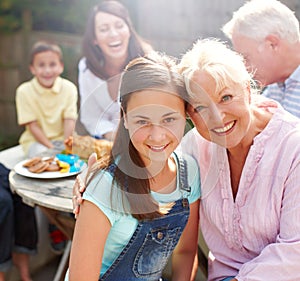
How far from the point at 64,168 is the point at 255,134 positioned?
3.26 feet

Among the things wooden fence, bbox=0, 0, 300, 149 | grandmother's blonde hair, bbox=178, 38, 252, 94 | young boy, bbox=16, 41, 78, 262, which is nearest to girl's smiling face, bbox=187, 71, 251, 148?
grandmother's blonde hair, bbox=178, 38, 252, 94

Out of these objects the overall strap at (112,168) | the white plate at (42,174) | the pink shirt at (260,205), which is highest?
the overall strap at (112,168)

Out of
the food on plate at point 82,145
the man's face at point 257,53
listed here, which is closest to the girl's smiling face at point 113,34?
the food on plate at point 82,145

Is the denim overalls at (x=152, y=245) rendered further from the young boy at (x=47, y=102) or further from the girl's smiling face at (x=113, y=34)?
the young boy at (x=47, y=102)

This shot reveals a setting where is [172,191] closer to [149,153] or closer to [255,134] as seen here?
[149,153]

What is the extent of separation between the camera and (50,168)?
2.27 m

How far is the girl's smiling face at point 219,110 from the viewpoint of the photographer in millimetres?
1448

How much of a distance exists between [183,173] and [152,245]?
0.24m

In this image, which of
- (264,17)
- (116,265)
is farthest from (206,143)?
(264,17)

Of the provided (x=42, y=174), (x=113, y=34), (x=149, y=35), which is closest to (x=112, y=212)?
(x=42, y=174)

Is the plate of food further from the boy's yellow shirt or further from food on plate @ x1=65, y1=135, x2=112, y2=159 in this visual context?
the boy's yellow shirt

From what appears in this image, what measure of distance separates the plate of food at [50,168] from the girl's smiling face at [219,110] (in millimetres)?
895

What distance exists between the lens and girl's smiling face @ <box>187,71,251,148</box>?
4.75 ft

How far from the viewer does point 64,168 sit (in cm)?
229
